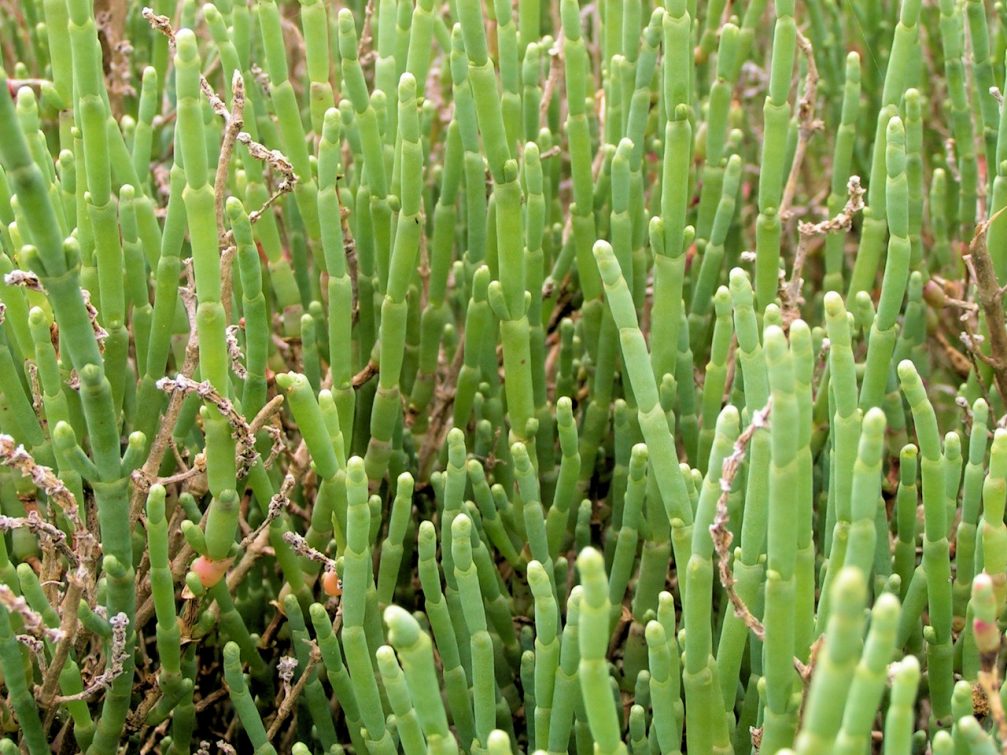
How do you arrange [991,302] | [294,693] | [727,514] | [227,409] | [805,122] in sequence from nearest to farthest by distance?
[727,514]
[227,409]
[294,693]
[991,302]
[805,122]

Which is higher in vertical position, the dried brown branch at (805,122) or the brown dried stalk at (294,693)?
the dried brown branch at (805,122)

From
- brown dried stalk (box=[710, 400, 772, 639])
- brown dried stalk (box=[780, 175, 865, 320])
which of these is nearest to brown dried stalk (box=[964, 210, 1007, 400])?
brown dried stalk (box=[780, 175, 865, 320])

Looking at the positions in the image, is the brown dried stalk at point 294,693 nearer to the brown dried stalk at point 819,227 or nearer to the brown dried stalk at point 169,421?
the brown dried stalk at point 169,421

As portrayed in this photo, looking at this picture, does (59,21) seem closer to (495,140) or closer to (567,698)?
(495,140)

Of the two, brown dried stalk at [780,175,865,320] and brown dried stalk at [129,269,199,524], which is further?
brown dried stalk at [780,175,865,320]

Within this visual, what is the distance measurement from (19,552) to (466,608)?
462 millimetres

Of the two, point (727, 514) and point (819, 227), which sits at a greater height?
point (819, 227)

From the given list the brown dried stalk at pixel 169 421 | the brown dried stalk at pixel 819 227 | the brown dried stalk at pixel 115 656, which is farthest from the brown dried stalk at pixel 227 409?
the brown dried stalk at pixel 819 227

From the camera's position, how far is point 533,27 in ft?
3.65

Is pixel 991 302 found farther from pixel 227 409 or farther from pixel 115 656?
pixel 115 656

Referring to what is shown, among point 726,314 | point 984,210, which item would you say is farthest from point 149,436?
point 984,210

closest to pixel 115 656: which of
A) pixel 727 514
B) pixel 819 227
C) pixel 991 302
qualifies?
pixel 727 514

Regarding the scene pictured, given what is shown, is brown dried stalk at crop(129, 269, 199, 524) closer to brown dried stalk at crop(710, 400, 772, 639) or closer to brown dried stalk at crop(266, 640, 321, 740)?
brown dried stalk at crop(266, 640, 321, 740)

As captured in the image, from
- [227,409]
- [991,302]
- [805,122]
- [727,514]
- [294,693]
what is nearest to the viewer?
[727,514]
